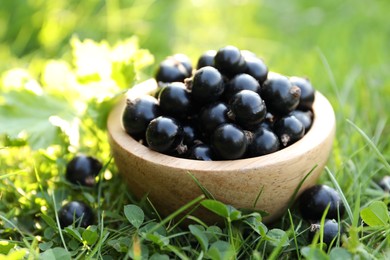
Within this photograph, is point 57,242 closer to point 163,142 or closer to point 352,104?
point 163,142

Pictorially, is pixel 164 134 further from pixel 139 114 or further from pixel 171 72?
pixel 171 72

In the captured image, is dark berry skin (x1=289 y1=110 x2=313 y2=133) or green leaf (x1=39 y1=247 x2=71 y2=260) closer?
green leaf (x1=39 y1=247 x2=71 y2=260)

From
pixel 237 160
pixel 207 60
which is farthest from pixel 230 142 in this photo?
pixel 207 60

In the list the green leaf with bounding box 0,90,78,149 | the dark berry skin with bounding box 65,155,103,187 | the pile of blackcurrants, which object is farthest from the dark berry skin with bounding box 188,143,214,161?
the green leaf with bounding box 0,90,78,149

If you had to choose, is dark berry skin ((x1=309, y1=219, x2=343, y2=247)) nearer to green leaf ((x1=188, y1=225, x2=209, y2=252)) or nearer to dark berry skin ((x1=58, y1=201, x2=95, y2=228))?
green leaf ((x1=188, y1=225, x2=209, y2=252))

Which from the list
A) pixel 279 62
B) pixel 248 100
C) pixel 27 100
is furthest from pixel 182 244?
pixel 279 62

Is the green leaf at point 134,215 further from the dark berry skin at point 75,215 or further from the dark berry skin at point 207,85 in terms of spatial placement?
the dark berry skin at point 207,85
